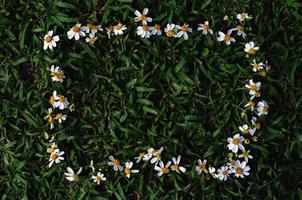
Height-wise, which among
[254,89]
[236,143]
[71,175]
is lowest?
[71,175]

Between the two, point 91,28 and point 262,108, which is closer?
point 262,108

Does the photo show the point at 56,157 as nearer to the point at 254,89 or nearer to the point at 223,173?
the point at 223,173

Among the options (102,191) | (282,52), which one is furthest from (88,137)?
(282,52)

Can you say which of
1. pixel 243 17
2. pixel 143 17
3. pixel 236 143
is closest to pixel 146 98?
pixel 143 17

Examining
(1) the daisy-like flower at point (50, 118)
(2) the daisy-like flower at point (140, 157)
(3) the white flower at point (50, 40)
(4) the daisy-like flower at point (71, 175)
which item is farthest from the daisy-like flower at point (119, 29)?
(4) the daisy-like flower at point (71, 175)

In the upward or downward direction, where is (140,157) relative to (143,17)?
downward

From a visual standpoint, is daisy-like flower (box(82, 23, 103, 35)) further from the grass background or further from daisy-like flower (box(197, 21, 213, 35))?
daisy-like flower (box(197, 21, 213, 35))

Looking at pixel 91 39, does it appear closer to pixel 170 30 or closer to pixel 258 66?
pixel 170 30
